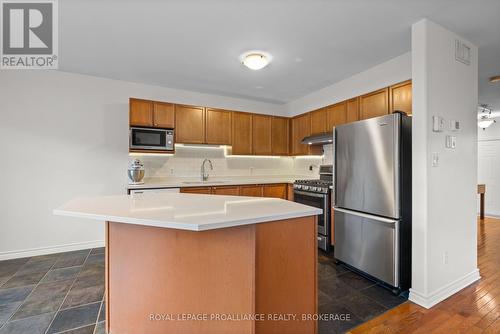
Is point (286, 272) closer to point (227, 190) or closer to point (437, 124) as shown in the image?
point (437, 124)

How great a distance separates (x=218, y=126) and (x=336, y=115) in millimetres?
1911

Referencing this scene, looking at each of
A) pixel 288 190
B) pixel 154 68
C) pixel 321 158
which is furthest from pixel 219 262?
pixel 321 158

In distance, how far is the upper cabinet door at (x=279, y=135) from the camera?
4539 millimetres

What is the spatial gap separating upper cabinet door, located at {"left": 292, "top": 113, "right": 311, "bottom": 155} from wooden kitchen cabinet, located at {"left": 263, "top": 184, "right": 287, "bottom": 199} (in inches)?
30.7

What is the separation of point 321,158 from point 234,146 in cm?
160

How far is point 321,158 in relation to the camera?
4.26 meters

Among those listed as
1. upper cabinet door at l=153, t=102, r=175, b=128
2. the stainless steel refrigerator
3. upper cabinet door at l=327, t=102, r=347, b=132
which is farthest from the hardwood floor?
upper cabinet door at l=153, t=102, r=175, b=128

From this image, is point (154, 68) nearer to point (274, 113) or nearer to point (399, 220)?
point (274, 113)

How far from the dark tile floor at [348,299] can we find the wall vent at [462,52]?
232 centimetres

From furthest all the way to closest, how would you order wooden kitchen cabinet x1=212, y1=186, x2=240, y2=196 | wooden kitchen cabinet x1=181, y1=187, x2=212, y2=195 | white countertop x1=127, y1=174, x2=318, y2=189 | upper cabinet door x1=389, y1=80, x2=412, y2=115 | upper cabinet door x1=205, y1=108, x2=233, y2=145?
upper cabinet door x1=205, y1=108, x2=233, y2=145 < wooden kitchen cabinet x1=212, y1=186, x2=240, y2=196 < wooden kitchen cabinet x1=181, y1=187, x2=212, y2=195 < white countertop x1=127, y1=174, x2=318, y2=189 < upper cabinet door x1=389, y1=80, x2=412, y2=115

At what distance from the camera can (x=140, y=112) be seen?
3.39m

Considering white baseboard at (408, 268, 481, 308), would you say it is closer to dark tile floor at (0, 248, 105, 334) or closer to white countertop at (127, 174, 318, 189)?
white countertop at (127, 174, 318, 189)

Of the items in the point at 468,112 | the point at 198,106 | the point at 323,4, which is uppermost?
the point at 323,4

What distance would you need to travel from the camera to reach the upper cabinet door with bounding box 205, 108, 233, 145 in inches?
154
